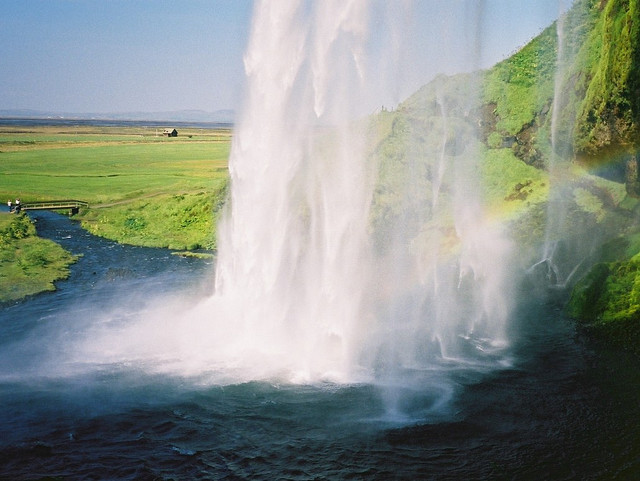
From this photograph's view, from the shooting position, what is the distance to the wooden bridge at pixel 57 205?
5412 centimetres

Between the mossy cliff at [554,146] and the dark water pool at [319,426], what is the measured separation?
513 cm

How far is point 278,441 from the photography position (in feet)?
48.3

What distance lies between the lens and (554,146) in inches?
1251

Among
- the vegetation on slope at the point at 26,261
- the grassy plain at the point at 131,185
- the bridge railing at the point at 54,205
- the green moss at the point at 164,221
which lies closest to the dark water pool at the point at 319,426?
the vegetation on slope at the point at 26,261

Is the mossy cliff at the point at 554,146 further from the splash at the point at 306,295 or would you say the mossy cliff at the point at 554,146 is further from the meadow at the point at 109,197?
the meadow at the point at 109,197

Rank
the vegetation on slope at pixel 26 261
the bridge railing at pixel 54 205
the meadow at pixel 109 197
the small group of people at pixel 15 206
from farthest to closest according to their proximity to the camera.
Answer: the bridge railing at pixel 54 205, the small group of people at pixel 15 206, the meadow at pixel 109 197, the vegetation on slope at pixel 26 261

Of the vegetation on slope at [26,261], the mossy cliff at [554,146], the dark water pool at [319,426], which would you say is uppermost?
the mossy cliff at [554,146]

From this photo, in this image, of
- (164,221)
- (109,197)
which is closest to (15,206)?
(109,197)

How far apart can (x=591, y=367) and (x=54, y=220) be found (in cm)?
4372

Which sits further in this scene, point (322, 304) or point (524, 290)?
point (524, 290)

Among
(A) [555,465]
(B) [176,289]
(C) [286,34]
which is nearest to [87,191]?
(B) [176,289]

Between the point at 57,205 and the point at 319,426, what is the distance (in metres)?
47.3

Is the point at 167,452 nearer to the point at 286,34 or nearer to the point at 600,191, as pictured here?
the point at 286,34

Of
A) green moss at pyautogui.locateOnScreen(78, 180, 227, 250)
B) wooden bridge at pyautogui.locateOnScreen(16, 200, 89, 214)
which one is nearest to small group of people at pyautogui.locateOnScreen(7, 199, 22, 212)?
wooden bridge at pyautogui.locateOnScreen(16, 200, 89, 214)
